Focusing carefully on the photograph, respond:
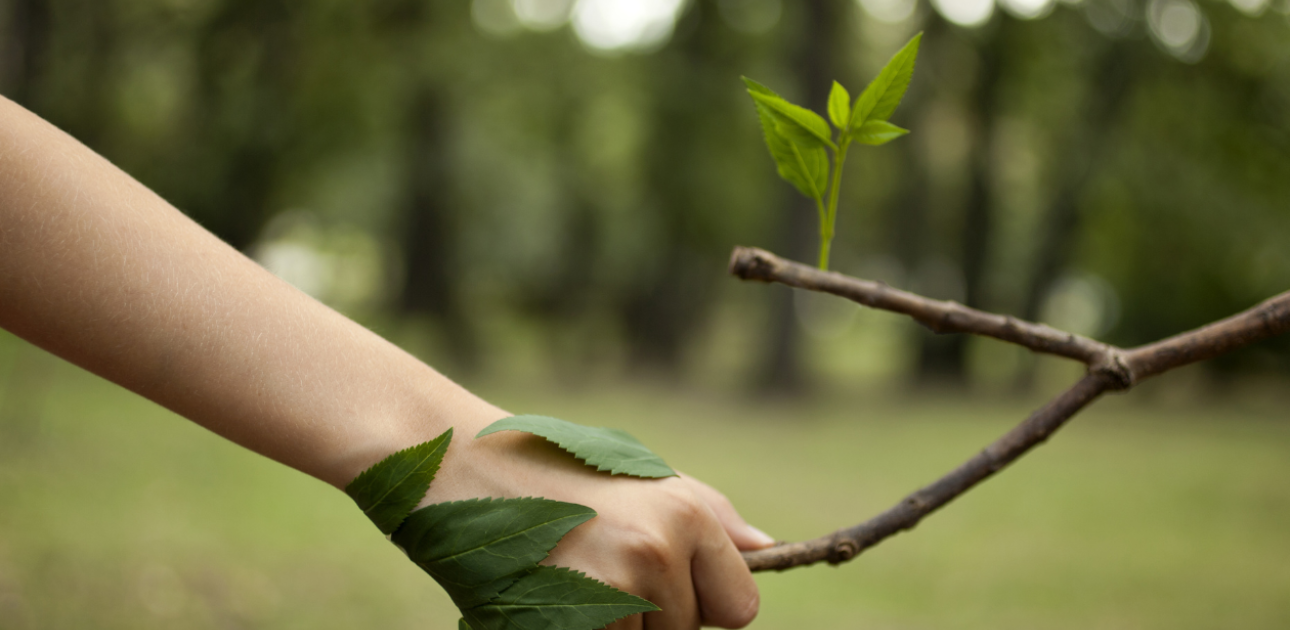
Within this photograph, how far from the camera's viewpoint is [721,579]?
1156 millimetres

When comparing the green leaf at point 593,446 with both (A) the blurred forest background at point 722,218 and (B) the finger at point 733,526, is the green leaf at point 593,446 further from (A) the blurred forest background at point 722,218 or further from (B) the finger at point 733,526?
(A) the blurred forest background at point 722,218

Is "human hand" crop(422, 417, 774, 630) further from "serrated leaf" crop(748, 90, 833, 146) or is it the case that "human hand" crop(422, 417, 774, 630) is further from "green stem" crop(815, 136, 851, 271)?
"serrated leaf" crop(748, 90, 833, 146)

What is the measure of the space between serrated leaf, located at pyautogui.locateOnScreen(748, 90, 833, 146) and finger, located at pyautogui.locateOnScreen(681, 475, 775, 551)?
0.57m

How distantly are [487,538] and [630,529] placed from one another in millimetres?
194

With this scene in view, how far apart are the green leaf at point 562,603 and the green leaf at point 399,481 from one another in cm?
18

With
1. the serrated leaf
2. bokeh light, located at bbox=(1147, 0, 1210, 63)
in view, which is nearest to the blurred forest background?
bokeh light, located at bbox=(1147, 0, 1210, 63)

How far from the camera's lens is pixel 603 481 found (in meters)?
1.14

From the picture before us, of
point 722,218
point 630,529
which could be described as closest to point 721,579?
point 630,529

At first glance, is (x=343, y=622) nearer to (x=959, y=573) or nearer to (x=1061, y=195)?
(x=959, y=573)

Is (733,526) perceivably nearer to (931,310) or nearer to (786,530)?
(931,310)

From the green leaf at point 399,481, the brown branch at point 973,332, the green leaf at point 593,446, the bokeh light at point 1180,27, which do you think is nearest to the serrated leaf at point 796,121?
the brown branch at point 973,332

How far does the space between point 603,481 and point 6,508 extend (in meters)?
7.64

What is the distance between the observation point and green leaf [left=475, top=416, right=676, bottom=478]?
1.12m

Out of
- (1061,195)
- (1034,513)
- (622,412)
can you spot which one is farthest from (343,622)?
(1061,195)
